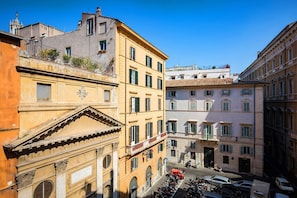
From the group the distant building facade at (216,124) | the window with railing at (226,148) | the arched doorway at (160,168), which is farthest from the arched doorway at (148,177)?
the window with railing at (226,148)

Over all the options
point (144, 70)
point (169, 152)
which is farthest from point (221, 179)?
point (144, 70)

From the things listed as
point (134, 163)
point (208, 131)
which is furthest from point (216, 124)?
point (134, 163)

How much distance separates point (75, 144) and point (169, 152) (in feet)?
75.0

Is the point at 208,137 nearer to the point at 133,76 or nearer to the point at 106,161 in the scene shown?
the point at 133,76

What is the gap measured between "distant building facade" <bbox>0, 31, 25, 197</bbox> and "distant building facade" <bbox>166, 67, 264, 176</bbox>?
25453mm

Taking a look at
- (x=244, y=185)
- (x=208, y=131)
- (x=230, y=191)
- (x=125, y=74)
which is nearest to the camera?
(x=125, y=74)

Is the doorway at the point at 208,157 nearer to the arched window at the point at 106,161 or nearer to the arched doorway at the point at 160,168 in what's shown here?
the arched doorway at the point at 160,168

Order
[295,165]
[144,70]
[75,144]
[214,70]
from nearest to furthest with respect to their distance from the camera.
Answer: [75,144]
[144,70]
[295,165]
[214,70]

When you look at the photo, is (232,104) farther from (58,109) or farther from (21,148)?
(21,148)

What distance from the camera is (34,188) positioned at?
10367 millimetres

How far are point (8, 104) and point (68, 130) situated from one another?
12.7ft

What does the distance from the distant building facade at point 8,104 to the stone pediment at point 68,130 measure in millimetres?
550

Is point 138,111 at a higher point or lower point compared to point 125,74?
lower

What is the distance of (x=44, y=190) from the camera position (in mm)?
10898
